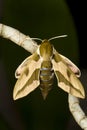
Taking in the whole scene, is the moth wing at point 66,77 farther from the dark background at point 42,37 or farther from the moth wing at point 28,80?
the dark background at point 42,37

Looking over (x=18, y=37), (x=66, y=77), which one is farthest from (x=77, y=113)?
(x=18, y=37)

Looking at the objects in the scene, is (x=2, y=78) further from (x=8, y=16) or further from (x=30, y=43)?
(x=30, y=43)

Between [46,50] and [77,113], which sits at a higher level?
[46,50]

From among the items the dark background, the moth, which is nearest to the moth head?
the moth

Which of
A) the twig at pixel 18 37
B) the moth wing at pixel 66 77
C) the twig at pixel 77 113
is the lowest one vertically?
the twig at pixel 77 113

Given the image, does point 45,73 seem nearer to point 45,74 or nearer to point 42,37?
point 45,74

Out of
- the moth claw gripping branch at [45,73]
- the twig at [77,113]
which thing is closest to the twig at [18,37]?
the moth claw gripping branch at [45,73]

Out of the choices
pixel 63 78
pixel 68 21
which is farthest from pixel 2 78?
pixel 63 78
